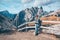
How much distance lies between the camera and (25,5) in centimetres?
335

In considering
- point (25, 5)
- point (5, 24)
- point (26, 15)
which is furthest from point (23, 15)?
point (5, 24)

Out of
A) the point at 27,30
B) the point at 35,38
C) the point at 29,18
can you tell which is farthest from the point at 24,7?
the point at 35,38

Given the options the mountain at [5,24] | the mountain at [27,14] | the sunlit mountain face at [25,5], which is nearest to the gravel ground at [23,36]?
the mountain at [5,24]

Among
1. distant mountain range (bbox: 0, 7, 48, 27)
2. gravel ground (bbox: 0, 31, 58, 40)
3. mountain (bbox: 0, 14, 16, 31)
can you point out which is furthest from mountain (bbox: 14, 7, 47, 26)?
gravel ground (bbox: 0, 31, 58, 40)

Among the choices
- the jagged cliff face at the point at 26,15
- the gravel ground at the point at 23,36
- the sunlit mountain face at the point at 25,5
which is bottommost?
the gravel ground at the point at 23,36

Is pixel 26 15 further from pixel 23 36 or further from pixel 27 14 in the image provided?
pixel 23 36

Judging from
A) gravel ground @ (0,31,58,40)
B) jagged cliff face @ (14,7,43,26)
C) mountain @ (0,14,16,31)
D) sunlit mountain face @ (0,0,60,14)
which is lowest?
gravel ground @ (0,31,58,40)

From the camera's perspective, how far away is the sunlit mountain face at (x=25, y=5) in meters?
3.31

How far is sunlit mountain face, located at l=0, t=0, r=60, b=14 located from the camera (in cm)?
331

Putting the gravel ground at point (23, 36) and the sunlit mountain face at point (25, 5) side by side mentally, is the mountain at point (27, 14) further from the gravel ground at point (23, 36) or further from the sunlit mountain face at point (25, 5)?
the gravel ground at point (23, 36)

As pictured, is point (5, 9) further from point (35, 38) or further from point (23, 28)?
point (35, 38)

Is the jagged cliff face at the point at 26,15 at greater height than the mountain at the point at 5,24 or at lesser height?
greater

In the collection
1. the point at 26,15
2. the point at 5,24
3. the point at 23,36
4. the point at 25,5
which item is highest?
the point at 25,5

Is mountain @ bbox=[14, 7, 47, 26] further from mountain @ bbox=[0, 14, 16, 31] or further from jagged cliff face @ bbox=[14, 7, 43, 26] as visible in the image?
mountain @ bbox=[0, 14, 16, 31]
